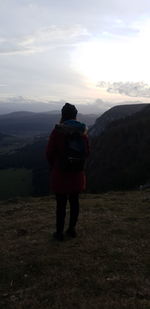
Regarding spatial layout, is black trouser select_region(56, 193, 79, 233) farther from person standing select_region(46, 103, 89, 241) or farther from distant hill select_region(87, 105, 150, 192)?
distant hill select_region(87, 105, 150, 192)

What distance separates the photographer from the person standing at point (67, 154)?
8148mm

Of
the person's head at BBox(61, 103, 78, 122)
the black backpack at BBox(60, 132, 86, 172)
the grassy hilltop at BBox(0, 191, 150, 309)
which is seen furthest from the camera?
the person's head at BBox(61, 103, 78, 122)

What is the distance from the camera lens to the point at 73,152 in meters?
8.15

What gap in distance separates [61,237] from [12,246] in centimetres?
113

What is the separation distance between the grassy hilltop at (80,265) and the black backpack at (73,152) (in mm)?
1751

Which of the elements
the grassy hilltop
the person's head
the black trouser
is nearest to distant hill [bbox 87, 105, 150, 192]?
the grassy hilltop

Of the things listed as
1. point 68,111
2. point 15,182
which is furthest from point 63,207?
point 15,182

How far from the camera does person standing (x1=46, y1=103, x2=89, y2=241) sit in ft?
26.7

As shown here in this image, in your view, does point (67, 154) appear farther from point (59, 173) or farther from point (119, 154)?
point (119, 154)

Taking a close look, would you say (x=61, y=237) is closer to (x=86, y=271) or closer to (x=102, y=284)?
(x=86, y=271)

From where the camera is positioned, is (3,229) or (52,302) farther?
(3,229)

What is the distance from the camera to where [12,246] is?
8.88m

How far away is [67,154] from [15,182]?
120 m

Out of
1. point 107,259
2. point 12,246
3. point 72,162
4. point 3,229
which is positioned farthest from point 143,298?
point 3,229
